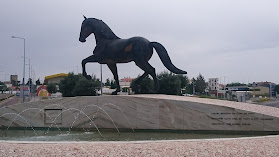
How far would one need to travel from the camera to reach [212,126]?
11578mm

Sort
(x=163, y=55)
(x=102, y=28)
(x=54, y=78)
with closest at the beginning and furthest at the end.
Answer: (x=163, y=55) < (x=102, y=28) < (x=54, y=78)

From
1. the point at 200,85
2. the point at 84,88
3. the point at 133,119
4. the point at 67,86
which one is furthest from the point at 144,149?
the point at 200,85

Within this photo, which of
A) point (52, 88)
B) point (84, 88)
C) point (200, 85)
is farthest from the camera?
point (200, 85)

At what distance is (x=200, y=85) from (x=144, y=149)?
69.4 metres

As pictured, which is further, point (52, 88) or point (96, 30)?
point (52, 88)

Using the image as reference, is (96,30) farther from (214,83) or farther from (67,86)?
(214,83)

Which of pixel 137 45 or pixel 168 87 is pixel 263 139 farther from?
pixel 168 87

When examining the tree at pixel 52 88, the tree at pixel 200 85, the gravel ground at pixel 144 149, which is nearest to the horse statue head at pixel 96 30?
the gravel ground at pixel 144 149

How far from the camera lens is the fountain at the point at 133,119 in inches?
441

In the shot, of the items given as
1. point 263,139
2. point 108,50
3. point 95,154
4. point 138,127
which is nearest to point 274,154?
point 263,139

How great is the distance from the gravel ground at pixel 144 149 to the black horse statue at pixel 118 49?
6.80 metres

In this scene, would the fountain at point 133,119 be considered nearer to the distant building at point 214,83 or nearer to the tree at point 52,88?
the tree at point 52,88

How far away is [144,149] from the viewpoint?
21.0 ft

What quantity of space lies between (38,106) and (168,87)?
1785 centimetres
